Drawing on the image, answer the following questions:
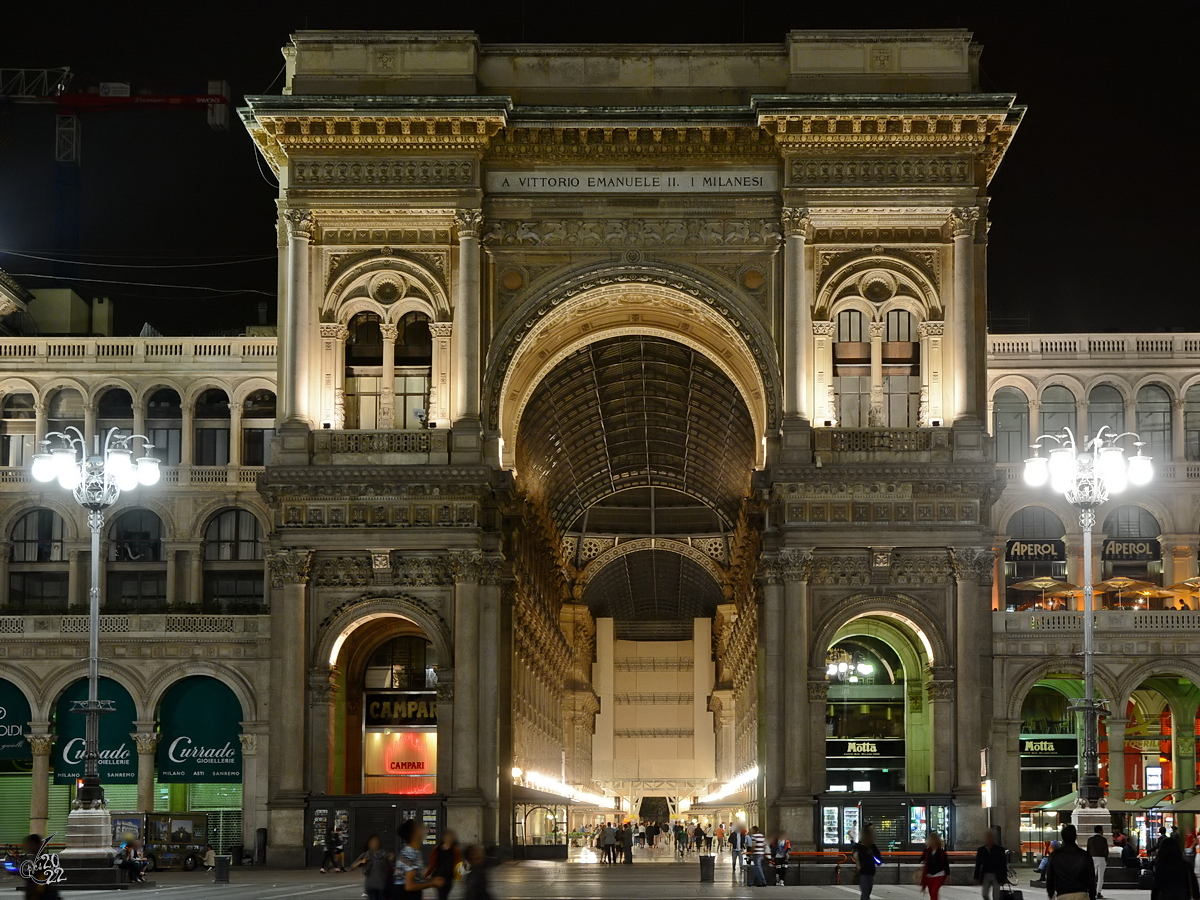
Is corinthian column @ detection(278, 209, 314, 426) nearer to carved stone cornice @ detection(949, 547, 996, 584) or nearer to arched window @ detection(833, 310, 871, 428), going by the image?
arched window @ detection(833, 310, 871, 428)

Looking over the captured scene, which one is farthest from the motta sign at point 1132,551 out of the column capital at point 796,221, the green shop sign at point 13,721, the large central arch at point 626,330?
the green shop sign at point 13,721

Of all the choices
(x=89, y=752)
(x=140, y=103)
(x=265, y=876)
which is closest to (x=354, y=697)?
(x=265, y=876)

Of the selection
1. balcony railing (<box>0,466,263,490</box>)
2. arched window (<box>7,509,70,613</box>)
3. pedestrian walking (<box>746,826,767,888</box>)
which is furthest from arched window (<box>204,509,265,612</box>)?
pedestrian walking (<box>746,826,767,888</box>)

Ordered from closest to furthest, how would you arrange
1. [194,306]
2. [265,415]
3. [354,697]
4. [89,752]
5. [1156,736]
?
[89,752] < [354,697] < [1156,736] < [265,415] < [194,306]

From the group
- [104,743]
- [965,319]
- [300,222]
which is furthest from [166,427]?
[965,319]

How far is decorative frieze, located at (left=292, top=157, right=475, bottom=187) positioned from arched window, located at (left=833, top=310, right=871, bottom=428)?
12.8 m

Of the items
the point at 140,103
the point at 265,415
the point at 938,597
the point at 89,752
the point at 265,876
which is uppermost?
the point at 140,103

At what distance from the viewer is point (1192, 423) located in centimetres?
7569

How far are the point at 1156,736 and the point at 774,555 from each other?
70.0 feet

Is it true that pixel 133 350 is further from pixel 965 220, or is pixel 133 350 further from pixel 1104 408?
pixel 1104 408

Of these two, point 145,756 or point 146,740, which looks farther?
point 145,756

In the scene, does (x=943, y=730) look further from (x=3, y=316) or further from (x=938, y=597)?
(x=3, y=316)

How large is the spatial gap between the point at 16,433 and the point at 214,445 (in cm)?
774

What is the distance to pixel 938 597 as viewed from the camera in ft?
187
